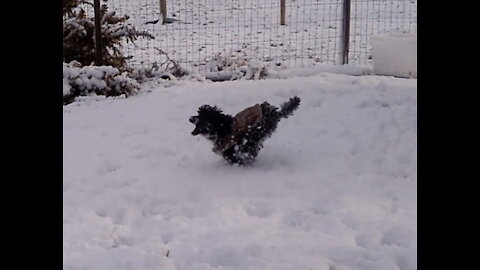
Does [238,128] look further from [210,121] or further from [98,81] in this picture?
[98,81]

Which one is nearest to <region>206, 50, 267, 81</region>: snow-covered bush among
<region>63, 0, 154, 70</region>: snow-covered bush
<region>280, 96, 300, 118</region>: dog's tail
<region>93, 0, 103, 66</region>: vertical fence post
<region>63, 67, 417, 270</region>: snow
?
<region>63, 0, 154, 70</region>: snow-covered bush

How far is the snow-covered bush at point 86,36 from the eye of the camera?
21.0ft

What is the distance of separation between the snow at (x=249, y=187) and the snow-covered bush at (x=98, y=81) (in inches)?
19.7

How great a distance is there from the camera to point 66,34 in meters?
6.40

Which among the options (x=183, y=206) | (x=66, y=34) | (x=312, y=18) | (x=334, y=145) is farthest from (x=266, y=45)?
(x=183, y=206)

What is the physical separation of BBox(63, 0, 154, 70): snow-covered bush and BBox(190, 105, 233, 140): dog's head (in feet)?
10.5

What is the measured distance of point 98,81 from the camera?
5801mm

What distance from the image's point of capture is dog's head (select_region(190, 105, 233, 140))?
346 centimetres

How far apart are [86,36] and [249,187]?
3.81 m

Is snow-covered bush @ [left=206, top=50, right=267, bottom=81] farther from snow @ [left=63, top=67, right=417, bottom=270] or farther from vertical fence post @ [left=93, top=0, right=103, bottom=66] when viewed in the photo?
snow @ [left=63, top=67, right=417, bottom=270]

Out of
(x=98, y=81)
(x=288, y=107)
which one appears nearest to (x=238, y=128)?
(x=288, y=107)

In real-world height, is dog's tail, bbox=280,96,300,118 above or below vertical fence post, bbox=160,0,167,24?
below

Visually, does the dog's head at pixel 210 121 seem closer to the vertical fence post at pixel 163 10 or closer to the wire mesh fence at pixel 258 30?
the wire mesh fence at pixel 258 30
